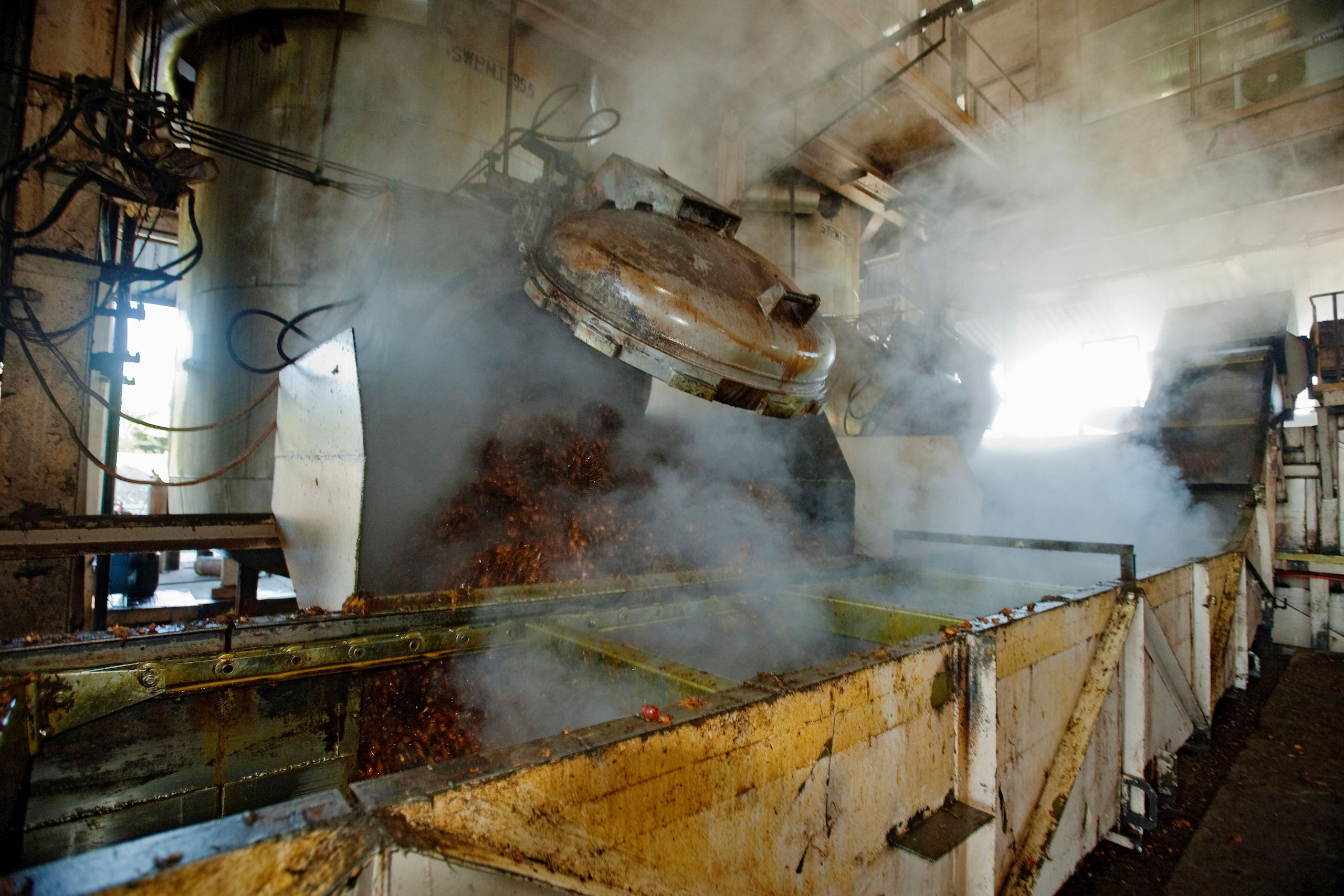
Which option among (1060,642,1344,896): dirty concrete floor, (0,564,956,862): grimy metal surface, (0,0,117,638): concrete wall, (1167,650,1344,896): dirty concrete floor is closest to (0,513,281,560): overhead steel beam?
(0,564,956,862): grimy metal surface

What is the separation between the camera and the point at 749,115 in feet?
13.6

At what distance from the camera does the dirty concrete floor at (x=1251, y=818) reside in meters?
2.00

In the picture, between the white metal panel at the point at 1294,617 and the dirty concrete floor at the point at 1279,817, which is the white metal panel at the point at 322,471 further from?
the white metal panel at the point at 1294,617

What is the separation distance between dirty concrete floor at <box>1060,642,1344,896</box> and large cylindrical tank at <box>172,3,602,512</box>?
440 cm

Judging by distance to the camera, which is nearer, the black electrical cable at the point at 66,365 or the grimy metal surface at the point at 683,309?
the grimy metal surface at the point at 683,309

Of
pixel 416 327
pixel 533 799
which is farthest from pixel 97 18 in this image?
pixel 533 799

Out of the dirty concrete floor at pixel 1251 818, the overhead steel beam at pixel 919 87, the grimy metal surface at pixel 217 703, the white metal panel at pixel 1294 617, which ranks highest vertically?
the overhead steel beam at pixel 919 87

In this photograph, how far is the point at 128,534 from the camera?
90.1 inches

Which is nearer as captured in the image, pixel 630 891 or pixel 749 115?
pixel 630 891

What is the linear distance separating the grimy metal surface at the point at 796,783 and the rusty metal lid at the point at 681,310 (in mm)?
729

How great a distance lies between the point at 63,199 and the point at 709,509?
359 cm

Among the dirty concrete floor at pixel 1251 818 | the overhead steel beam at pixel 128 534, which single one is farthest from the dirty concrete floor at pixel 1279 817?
the overhead steel beam at pixel 128 534

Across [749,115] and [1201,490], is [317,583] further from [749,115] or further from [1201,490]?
[1201,490]

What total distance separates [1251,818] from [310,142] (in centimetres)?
558
